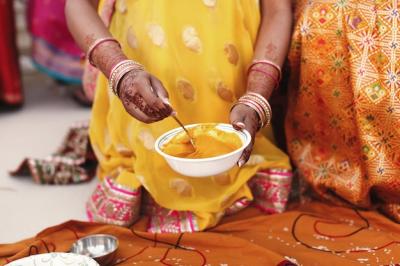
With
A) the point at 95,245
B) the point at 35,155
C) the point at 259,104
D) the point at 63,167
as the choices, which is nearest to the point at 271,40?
the point at 259,104

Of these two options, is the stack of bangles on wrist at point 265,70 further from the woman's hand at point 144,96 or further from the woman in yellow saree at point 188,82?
the woman's hand at point 144,96

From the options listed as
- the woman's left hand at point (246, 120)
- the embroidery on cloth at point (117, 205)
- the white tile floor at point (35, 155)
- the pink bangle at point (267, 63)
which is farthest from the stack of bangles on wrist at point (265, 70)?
the white tile floor at point (35, 155)

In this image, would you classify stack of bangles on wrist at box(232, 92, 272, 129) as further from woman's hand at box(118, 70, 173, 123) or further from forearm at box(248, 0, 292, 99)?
woman's hand at box(118, 70, 173, 123)

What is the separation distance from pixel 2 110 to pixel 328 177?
5.11 ft

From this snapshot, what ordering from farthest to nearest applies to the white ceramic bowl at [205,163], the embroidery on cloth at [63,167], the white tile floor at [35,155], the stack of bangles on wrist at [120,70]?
the embroidery on cloth at [63,167] → the white tile floor at [35,155] → the stack of bangles on wrist at [120,70] → the white ceramic bowl at [205,163]

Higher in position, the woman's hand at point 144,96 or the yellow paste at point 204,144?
the woman's hand at point 144,96

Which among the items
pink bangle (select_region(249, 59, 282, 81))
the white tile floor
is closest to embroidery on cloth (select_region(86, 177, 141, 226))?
the white tile floor

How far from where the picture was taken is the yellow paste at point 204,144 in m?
1.09

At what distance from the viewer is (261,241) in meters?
1.28

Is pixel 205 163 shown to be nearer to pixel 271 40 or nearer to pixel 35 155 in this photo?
pixel 271 40

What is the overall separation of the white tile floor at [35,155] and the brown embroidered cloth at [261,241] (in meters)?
0.17

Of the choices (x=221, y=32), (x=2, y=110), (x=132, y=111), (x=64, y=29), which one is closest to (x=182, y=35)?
(x=221, y=32)

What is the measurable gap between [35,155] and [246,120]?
1.03 meters

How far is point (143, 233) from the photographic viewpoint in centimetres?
132
